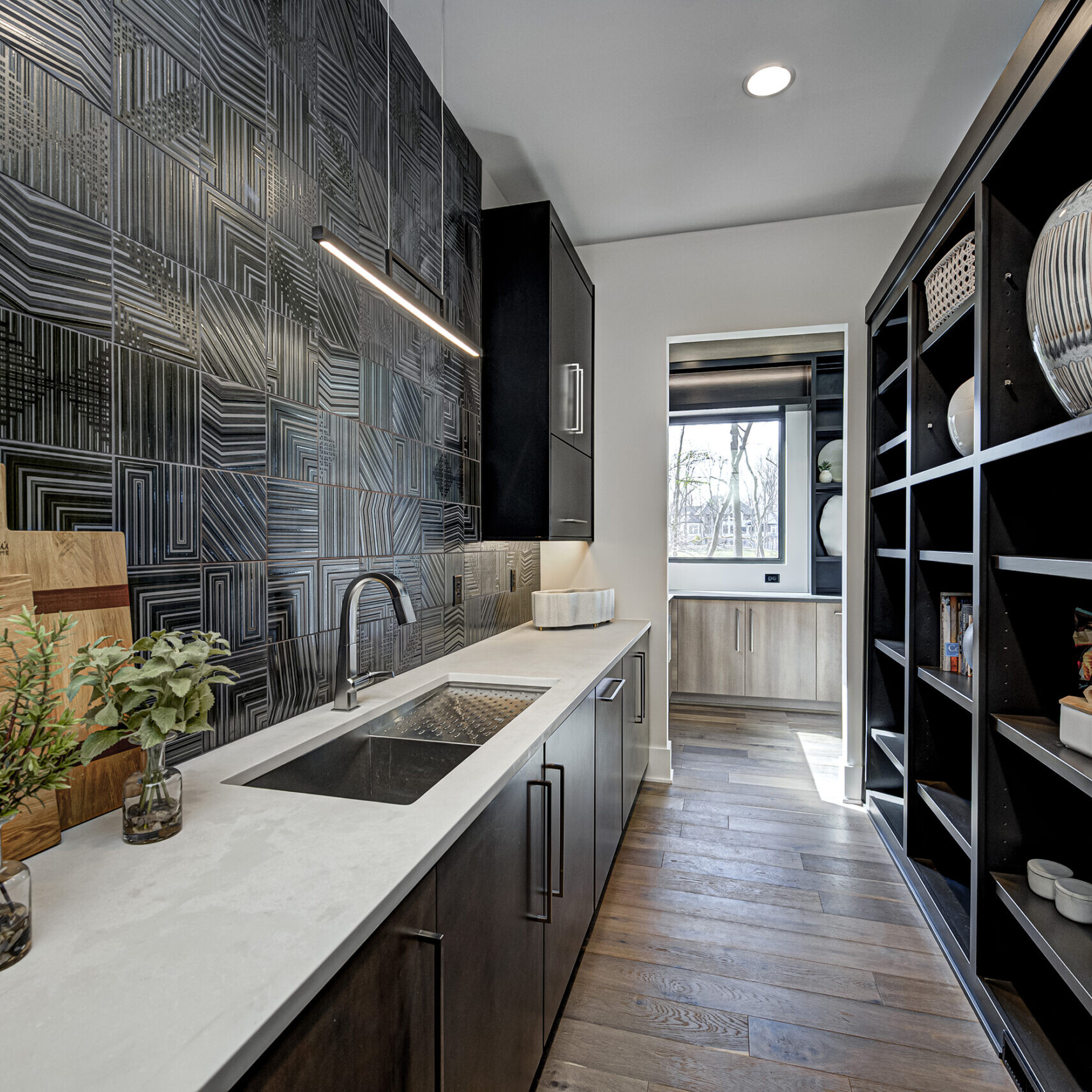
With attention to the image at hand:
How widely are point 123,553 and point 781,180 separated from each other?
2.99m

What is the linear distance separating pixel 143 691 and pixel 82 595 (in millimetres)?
220

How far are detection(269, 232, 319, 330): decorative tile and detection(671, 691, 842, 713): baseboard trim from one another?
398 centimetres

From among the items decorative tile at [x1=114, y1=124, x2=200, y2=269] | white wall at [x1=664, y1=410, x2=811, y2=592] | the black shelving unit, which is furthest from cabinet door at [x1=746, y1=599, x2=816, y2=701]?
decorative tile at [x1=114, y1=124, x2=200, y2=269]

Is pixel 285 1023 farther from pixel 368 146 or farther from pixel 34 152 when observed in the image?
pixel 368 146

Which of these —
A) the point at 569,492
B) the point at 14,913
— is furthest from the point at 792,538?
the point at 14,913

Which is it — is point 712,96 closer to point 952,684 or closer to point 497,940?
point 952,684

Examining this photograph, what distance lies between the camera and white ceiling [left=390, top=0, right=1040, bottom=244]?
6.47 ft

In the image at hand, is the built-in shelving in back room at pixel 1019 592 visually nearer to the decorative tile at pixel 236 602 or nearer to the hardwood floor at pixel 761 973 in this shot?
the hardwood floor at pixel 761 973

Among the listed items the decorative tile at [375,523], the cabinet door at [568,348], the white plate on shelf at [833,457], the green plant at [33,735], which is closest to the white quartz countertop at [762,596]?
the white plate on shelf at [833,457]

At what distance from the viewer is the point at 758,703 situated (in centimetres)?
478

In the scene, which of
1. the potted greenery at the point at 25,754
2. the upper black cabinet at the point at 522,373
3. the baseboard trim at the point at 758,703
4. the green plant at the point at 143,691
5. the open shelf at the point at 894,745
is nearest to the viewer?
the potted greenery at the point at 25,754

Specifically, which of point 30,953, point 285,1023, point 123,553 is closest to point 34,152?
point 123,553

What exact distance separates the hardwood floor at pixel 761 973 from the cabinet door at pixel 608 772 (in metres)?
0.17

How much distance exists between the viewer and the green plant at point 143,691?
809 mm
